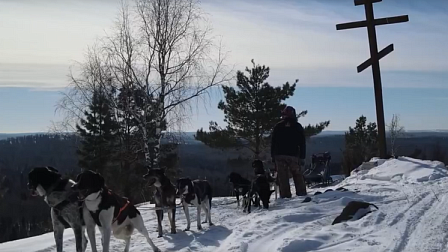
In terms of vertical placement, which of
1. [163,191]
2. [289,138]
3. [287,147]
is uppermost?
[289,138]

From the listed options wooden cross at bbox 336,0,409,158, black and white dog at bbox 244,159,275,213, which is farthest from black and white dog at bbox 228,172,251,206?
wooden cross at bbox 336,0,409,158

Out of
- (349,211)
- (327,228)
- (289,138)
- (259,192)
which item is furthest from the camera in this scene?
(289,138)

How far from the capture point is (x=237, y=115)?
91.8 ft

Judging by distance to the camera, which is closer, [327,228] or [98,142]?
[327,228]

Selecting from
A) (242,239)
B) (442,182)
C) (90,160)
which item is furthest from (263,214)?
(90,160)

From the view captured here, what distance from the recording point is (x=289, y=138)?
12039 mm

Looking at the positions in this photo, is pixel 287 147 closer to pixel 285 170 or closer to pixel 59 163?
pixel 285 170

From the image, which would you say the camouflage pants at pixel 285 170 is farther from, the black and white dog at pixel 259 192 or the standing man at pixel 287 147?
the black and white dog at pixel 259 192

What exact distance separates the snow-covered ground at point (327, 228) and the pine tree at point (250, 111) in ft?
51.6

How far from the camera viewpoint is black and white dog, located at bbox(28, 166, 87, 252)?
263 inches

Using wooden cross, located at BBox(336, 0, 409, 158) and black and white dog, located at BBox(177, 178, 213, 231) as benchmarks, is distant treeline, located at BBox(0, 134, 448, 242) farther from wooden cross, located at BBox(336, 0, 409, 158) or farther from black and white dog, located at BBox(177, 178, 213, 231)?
black and white dog, located at BBox(177, 178, 213, 231)

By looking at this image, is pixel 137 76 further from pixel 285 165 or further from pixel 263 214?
pixel 263 214

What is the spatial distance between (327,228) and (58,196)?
3.83 meters

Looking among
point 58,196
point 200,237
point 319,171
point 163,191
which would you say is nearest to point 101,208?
point 58,196
